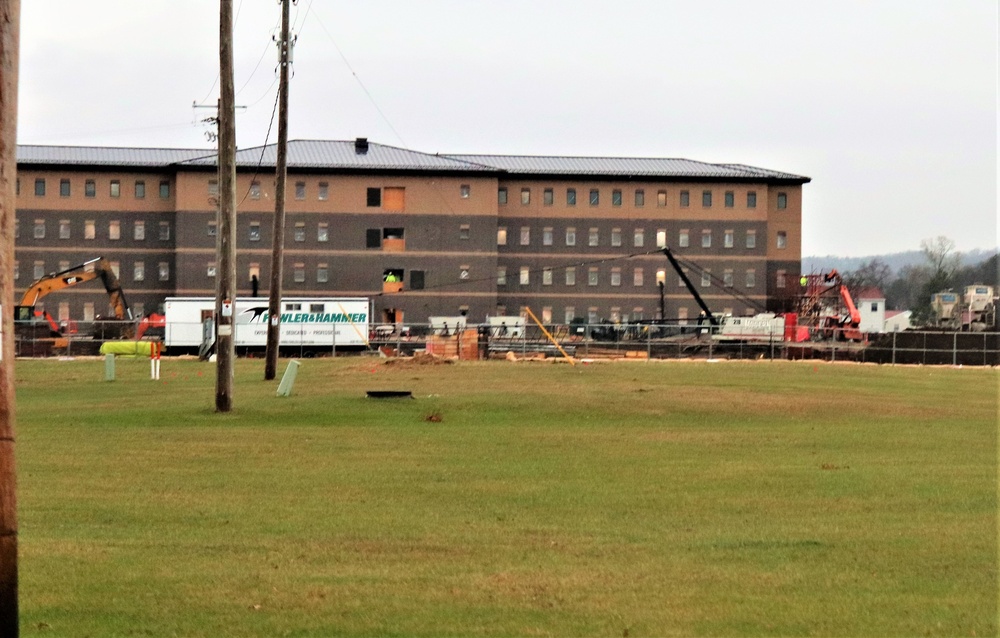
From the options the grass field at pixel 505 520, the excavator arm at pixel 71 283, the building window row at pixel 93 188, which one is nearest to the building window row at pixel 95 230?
the building window row at pixel 93 188

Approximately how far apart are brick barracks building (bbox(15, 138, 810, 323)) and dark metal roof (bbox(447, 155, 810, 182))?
0.21m

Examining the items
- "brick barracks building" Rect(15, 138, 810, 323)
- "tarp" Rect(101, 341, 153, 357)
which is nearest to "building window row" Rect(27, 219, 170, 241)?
"brick barracks building" Rect(15, 138, 810, 323)

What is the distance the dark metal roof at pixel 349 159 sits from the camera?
102188 mm

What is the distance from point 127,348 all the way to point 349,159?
40.9 metres

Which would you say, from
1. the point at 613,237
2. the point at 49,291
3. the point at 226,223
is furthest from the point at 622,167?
the point at 226,223

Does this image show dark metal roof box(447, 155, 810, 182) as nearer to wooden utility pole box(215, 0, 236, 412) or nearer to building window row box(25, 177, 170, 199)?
building window row box(25, 177, 170, 199)

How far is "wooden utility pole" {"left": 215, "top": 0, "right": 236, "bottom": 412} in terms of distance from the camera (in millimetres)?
27203

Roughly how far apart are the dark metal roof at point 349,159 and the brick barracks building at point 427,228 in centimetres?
19

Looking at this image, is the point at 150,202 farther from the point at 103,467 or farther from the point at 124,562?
the point at 124,562

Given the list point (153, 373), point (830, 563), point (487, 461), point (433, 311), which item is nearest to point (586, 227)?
point (433, 311)

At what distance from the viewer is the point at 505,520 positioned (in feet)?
45.0

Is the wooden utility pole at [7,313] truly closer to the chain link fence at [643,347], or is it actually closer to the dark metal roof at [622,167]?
the chain link fence at [643,347]

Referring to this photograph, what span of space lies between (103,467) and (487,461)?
5470 millimetres

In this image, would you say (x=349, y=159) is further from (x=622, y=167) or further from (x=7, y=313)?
(x=7, y=313)
